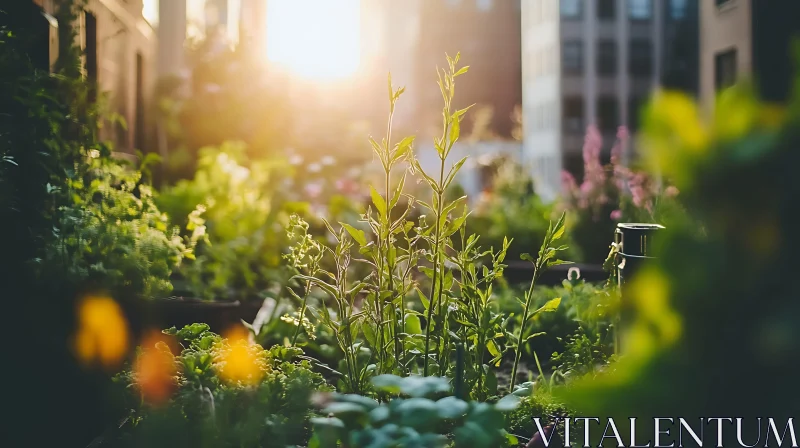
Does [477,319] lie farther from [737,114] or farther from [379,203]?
[737,114]

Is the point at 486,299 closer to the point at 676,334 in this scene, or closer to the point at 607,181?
the point at 676,334

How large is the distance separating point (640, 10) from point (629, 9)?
0.60 metres

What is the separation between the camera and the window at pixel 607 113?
4478 cm

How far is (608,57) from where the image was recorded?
4497 centimetres

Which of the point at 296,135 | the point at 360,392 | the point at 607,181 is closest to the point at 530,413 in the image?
the point at 360,392

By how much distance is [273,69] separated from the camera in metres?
10.7

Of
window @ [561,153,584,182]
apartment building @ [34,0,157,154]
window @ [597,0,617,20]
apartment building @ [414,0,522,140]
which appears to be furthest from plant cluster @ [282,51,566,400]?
apartment building @ [414,0,522,140]

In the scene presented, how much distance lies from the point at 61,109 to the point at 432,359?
98.8 inches

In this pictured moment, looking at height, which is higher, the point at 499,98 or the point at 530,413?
the point at 499,98

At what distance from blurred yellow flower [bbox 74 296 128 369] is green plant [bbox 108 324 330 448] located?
2.89 feet

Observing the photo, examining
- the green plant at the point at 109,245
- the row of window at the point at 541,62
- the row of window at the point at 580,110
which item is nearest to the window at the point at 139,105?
the green plant at the point at 109,245

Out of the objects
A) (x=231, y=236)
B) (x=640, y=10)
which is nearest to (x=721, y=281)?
(x=231, y=236)

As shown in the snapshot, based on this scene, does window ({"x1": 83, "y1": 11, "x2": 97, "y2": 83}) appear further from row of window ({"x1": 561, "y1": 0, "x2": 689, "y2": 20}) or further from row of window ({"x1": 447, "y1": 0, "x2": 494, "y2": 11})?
row of window ({"x1": 447, "y1": 0, "x2": 494, "y2": 11})

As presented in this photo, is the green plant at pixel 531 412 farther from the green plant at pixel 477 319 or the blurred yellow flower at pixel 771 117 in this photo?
the blurred yellow flower at pixel 771 117
